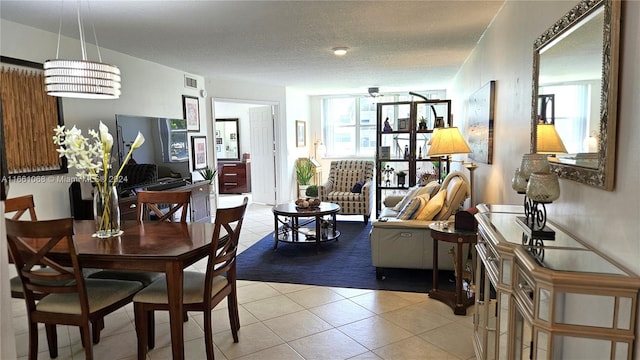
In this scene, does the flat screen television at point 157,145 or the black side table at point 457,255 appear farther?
the flat screen television at point 157,145

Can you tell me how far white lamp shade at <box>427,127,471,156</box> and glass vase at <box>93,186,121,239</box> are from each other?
2610 millimetres

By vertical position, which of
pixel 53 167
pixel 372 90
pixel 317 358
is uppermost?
pixel 372 90

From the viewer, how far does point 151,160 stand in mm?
5051

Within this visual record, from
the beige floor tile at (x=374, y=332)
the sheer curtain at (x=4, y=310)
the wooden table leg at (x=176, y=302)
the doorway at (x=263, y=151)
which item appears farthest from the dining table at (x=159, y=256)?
the doorway at (x=263, y=151)

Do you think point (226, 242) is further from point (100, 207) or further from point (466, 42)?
point (466, 42)

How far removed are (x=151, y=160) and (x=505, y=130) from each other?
3.97 metres

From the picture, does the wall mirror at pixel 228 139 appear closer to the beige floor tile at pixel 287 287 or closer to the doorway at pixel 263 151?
the doorway at pixel 263 151

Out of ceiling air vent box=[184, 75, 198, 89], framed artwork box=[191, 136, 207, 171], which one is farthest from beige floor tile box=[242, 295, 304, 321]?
ceiling air vent box=[184, 75, 198, 89]

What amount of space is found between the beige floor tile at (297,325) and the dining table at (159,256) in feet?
2.50

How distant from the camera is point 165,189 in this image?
5066 mm

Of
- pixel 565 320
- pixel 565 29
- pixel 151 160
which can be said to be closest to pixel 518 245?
pixel 565 320

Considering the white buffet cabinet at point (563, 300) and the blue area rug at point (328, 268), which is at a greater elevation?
the white buffet cabinet at point (563, 300)

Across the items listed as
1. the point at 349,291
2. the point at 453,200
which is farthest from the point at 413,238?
the point at 349,291

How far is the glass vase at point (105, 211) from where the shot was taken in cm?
259
